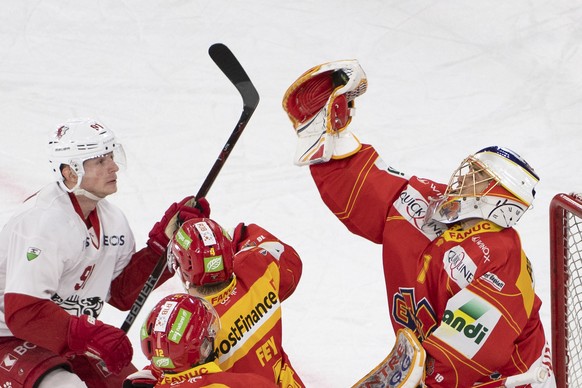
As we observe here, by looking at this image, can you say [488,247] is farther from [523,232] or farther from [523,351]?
[523,232]

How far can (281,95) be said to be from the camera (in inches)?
217

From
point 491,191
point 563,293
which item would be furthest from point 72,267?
point 563,293

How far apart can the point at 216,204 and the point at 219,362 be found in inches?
87.9

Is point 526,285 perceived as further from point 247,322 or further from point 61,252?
point 61,252

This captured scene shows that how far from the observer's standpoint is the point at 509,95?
5422mm

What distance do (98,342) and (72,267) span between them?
29 cm

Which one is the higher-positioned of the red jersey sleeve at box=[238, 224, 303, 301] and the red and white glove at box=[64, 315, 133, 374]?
the red jersey sleeve at box=[238, 224, 303, 301]

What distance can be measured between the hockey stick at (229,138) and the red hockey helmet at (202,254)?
2.07 feet

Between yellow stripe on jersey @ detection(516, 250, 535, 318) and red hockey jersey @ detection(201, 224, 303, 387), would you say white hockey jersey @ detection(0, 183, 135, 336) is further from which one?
yellow stripe on jersey @ detection(516, 250, 535, 318)

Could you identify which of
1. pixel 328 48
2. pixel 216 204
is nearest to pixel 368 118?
pixel 328 48

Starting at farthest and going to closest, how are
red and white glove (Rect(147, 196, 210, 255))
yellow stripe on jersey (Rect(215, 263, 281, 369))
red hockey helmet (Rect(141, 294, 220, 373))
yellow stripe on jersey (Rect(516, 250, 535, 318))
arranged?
red and white glove (Rect(147, 196, 210, 255)) → yellow stripe on jersey (Rect(516, 250, 535, 318)) → yellow stripe on jersey (Rect(215, 263, 281, 369)) → red hockey helmet (Rect(141, 294, 220, 373))

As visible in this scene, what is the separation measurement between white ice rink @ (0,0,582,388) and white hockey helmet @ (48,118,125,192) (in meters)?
1.19

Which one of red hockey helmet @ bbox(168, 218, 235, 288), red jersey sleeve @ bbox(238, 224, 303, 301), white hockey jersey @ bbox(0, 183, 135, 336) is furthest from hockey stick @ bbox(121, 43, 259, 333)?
red hockey helmet @ bbox(168, 218, 235, 288)

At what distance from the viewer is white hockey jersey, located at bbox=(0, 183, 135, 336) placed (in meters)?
2.80
